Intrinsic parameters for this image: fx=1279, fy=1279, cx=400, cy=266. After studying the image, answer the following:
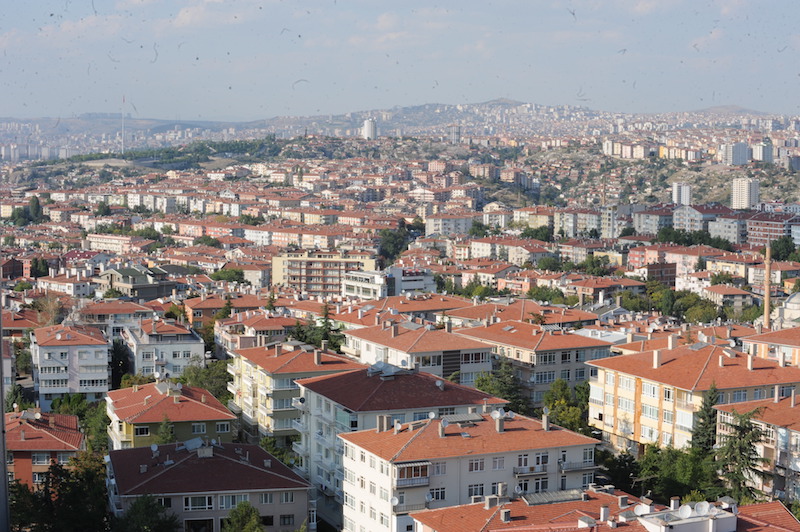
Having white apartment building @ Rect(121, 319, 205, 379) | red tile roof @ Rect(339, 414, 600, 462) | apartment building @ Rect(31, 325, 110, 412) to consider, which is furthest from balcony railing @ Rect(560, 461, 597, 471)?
apartment building @ Rect(31, 325, 110, 412)

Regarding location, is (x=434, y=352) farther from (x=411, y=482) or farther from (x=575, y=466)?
(x=411, y=482)

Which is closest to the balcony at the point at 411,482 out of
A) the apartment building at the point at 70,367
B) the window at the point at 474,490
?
the window at the point at 474,490

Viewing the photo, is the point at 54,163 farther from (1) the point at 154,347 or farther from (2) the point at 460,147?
(1) the point at 154,347

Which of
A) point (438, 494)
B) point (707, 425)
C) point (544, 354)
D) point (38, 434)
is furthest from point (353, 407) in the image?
point (544, 354)

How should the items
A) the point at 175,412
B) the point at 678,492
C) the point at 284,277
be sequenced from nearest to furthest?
the point at 678,492
the point at 175,412
the point at 284,277

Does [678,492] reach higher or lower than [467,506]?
lower

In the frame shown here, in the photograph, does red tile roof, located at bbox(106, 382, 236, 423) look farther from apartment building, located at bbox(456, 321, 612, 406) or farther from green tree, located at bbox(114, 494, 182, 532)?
apartment building, located at bbox(456, 321, 612, 406)

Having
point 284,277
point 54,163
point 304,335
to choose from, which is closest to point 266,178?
point 54,163
